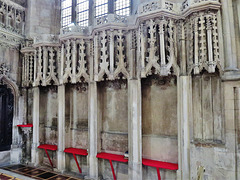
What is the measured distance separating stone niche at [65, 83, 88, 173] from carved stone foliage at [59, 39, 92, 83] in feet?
1.79

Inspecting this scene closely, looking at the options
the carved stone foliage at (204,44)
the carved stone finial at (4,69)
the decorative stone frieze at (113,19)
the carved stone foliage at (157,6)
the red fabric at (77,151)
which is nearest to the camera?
the carved stone foliage at (204,44)

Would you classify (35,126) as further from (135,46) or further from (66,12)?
(66,12)

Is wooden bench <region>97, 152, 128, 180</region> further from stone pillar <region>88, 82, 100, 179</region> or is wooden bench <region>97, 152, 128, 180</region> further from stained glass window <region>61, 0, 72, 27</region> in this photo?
stained glass window <region>61, 0, 72, 27</region>

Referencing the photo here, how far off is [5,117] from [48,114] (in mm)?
1663

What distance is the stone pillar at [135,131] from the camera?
4836 mm

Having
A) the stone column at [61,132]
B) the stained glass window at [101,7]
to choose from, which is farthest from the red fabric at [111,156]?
the stained glass window at [101,7]

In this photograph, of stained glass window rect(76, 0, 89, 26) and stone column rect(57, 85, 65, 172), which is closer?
stone column rect(57, 85, 65, 172)

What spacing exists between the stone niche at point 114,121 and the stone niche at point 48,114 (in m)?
2.32

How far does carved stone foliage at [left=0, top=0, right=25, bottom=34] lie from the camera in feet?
23.6

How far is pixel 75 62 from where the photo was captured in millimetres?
5977

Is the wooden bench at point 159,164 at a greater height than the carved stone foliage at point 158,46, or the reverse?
the carved stone foliage at point 158,46

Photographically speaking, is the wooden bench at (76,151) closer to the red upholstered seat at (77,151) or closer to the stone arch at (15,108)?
the red upholstered seat at (77,151)

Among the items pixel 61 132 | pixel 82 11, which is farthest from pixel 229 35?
pixel 82 11

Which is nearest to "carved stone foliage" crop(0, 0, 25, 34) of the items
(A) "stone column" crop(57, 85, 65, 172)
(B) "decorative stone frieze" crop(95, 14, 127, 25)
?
(A) "stone column" crop(57, 85, 65, 172)
